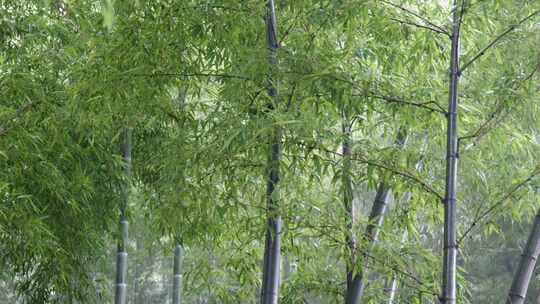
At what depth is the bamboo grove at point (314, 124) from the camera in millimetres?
3346

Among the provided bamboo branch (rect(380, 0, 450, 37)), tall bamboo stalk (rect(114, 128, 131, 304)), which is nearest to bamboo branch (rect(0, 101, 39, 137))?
tall bamboo stalk (rect(114, 128, 131, 304))

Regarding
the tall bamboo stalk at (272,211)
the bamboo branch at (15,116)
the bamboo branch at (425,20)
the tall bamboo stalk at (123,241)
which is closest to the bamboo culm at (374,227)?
the tall bamboo stalk at (272,211)

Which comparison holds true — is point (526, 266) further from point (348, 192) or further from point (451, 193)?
point (348, 192)

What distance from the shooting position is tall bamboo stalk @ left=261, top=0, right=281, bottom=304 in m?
3.45

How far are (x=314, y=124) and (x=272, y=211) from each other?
17.1 inches

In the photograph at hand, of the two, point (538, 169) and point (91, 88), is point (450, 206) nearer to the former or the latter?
point (538, 169)

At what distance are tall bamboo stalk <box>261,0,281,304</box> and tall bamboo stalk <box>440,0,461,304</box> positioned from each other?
2.34ft

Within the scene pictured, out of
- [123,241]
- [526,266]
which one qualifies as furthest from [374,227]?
[123,241]

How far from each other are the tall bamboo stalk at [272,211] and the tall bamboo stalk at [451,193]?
0.71 metres

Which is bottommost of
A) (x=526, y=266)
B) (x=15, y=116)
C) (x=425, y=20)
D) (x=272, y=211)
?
(x=526, y=266)

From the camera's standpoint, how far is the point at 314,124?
3264 millimetres

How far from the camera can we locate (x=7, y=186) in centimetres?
437

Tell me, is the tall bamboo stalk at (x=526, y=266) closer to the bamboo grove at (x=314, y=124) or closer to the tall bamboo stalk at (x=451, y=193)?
the bamboo grove at (x=314, y=124)

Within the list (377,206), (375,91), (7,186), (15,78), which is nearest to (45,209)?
(7,186)
